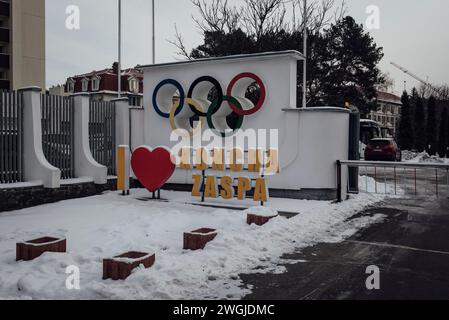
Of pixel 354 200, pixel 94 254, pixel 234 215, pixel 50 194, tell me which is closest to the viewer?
pixel 94 254

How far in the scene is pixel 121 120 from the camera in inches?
565

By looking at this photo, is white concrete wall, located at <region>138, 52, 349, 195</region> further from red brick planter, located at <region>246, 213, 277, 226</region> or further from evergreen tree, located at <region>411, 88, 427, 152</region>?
evergreen tree, located at <region>411, 88, 427, 152</region>

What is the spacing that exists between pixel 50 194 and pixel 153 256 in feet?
22.0

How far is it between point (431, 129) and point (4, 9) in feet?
139

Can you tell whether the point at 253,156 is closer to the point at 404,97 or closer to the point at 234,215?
the point at 234,215

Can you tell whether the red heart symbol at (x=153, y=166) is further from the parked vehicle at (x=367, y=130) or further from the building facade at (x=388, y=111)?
the building facade at (x=388, y=111)

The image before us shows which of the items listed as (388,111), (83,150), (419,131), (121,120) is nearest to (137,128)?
(121,120)

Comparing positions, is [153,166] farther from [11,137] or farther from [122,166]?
[11,137]

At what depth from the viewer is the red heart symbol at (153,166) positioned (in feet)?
38.1

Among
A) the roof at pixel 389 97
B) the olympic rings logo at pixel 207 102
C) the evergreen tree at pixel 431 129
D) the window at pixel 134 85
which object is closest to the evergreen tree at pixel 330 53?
the evergreen tree at pixel 431 129

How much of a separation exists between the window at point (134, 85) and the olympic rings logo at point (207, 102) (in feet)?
153

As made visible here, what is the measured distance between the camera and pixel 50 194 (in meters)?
11.5
